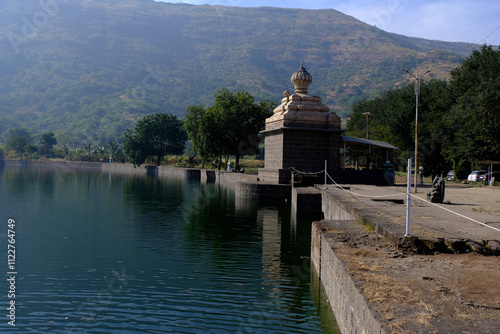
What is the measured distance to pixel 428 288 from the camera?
5.43 meters

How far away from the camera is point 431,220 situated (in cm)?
1045

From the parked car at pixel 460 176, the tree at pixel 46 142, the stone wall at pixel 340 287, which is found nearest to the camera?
the stone wall at pixel 340 287

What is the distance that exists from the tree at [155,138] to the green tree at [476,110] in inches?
1799

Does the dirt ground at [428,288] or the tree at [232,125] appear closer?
the dirt ground at [428,288]

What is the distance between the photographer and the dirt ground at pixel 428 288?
434 cm

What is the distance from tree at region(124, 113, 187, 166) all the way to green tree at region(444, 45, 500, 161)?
150 ft

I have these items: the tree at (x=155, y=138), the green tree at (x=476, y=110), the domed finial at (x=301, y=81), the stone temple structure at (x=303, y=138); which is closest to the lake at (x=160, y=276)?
the stone temple structure at (x=303, y=138)

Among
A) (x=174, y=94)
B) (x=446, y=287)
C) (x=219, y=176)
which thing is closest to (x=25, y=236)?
(x=446, y=287)

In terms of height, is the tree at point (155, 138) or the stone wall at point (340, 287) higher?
the tree at point (155, 138)

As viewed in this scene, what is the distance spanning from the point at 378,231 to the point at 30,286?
7.13 metres

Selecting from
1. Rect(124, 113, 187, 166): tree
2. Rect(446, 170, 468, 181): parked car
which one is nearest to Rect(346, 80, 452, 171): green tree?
Rect(446, 170, 468, 181): parked car

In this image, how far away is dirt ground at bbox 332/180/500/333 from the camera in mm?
4337

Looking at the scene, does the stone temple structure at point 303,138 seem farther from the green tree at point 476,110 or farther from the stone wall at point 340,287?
the stone wall at point 340,287

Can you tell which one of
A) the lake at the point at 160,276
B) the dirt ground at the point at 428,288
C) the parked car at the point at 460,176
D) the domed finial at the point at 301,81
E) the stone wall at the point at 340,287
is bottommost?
the lake at the point at 160,276
